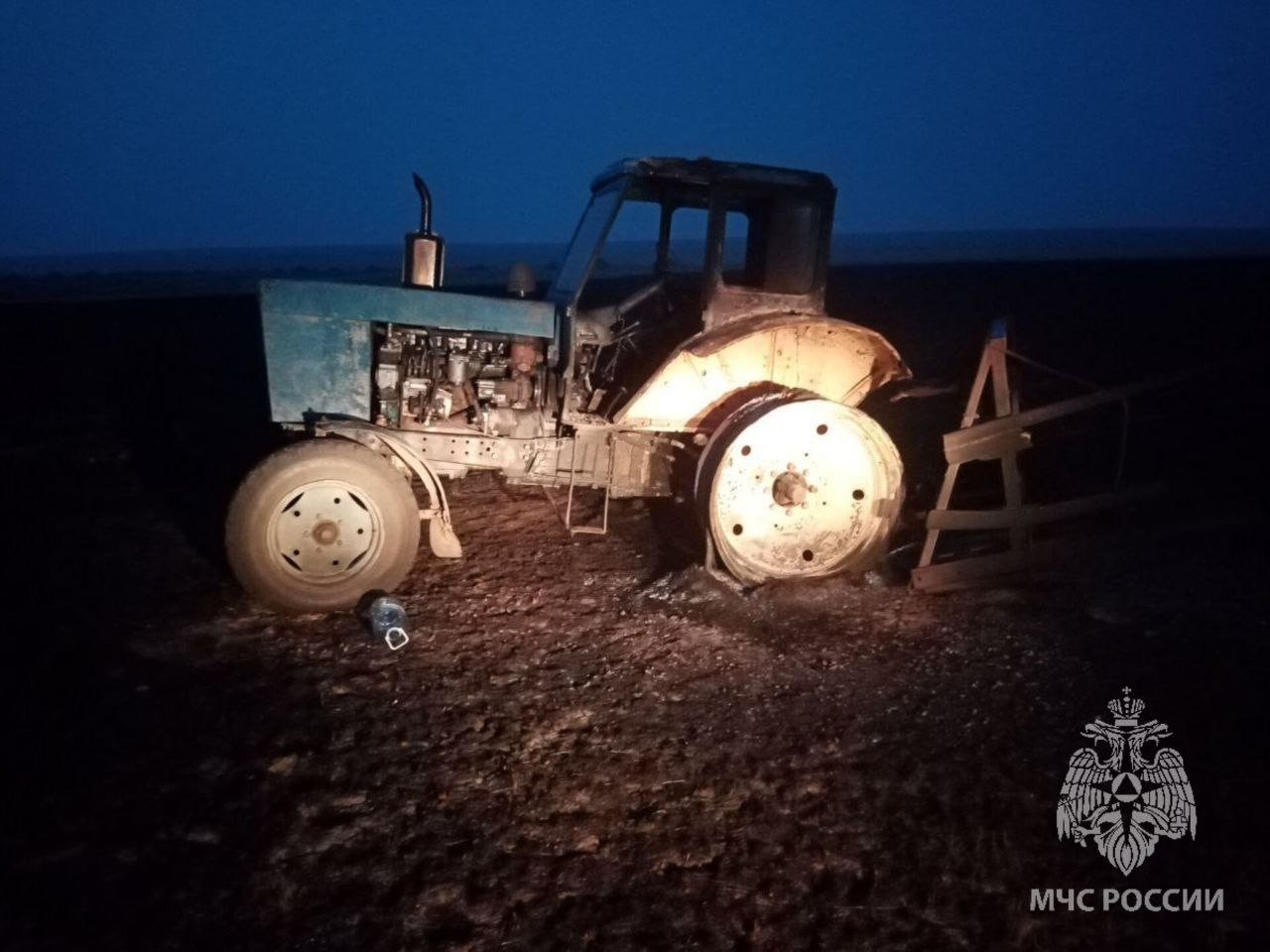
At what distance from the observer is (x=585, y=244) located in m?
5.11

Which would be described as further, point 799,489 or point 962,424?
point 962,424

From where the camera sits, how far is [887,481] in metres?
4.83

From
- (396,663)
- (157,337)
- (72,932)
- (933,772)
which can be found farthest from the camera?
(157,337)

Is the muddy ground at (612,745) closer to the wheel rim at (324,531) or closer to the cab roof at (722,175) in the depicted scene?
the wheel rim at (324,531)

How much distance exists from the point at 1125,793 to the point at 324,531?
3910mm

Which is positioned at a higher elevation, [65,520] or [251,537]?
[251,537]

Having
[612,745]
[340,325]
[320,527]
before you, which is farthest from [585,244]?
[612,745]

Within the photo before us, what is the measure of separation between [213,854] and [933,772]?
8.89 ft

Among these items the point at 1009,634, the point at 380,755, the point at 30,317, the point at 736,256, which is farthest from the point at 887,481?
the point at 30,317

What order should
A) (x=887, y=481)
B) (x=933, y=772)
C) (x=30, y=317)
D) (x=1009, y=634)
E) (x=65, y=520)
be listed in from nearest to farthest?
1. (x=933, y=772)
2. (x=1009, y=634)
3. (x=887, y=481)
4. (x=65, y=520)
5. (x=30, y=317)

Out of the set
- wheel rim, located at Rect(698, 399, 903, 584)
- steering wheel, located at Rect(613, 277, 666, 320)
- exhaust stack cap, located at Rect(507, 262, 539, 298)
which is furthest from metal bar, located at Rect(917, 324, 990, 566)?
exhaust stack cap, located at Rect(507, 262, 539, 298)

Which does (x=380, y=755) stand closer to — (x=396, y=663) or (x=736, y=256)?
(x=396, y=663)

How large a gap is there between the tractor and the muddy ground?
0.41 meters

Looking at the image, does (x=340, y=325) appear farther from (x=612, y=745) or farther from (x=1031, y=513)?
(x=1031, y=513)
